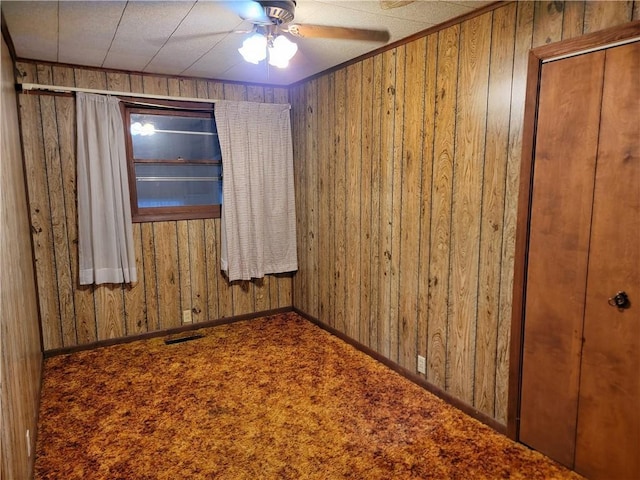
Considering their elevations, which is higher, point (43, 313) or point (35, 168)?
point (35, 168)

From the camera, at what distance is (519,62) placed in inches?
84.5

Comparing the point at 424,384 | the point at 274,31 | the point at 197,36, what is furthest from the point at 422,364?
the point at 197,36

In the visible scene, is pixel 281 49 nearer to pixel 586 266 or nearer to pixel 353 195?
pixel 353 195

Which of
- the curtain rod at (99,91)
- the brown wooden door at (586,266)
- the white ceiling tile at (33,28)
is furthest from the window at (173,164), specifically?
the brown wooden door at (586,266)

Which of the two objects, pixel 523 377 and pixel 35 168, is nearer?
pixel 523 377

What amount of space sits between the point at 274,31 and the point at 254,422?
7.31ft

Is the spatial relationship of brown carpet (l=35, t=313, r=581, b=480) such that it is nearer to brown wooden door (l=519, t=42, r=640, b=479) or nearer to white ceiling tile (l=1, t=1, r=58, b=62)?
brown wooden door (l=519, t=42, r=640, b=479)

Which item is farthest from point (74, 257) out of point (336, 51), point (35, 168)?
point (336, 51)

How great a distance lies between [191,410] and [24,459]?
0.97 meters

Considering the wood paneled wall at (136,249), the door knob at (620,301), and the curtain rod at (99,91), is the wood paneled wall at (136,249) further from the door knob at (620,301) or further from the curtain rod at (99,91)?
the door knob at (620,301)

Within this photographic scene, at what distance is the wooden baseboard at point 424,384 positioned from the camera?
8.08 feet

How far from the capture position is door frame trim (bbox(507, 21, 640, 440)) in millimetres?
1846

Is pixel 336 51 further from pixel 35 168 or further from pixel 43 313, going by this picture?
pixel 43 313

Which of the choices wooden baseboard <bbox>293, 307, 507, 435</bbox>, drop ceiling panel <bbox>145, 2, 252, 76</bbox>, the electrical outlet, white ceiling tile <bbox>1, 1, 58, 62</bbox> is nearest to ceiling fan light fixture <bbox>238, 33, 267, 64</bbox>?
drop ceiling panel <bbox>145, 2, 252, 76</bbox>
